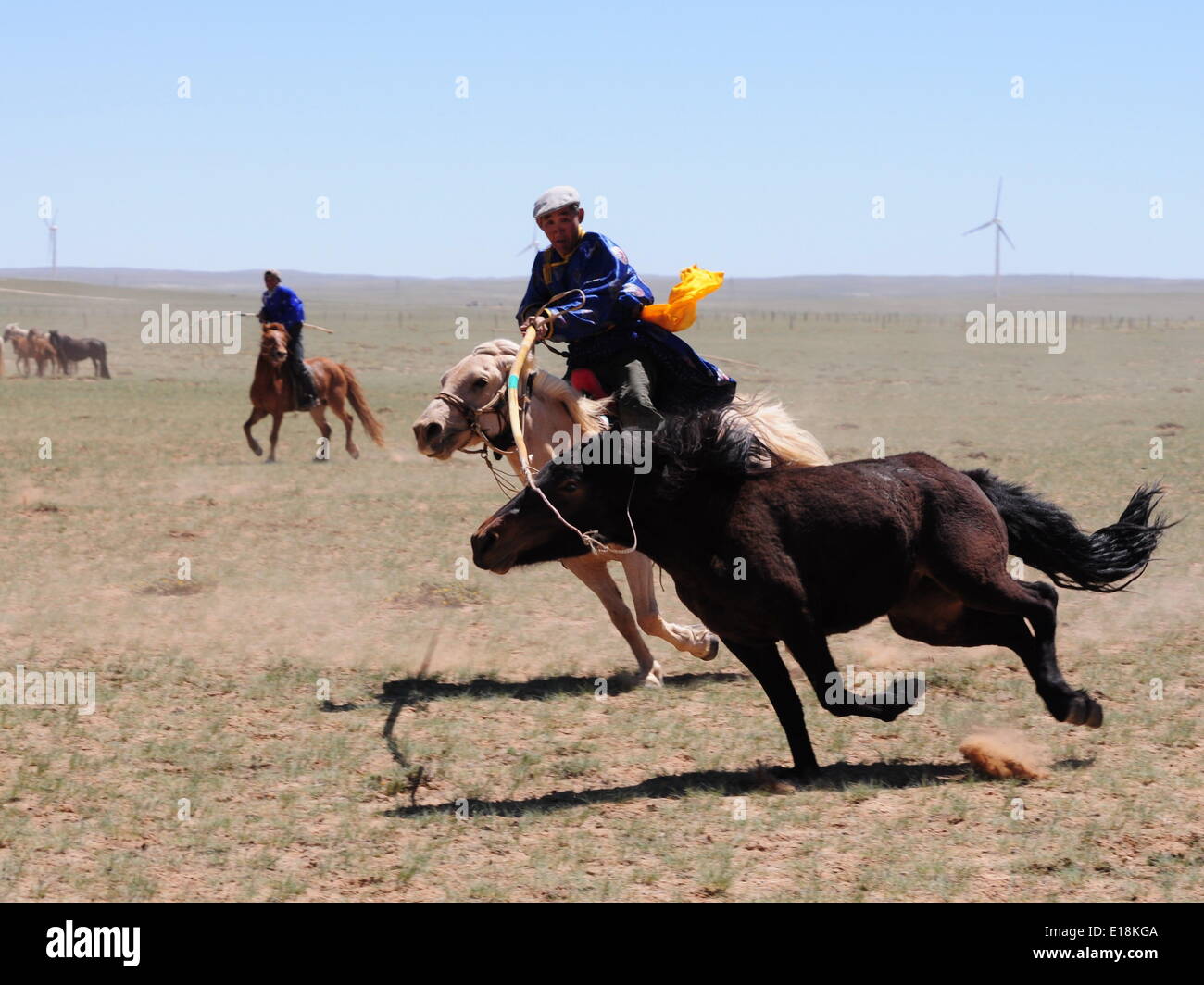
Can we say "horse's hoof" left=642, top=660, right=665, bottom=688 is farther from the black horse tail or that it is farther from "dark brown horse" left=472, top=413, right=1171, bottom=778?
the black horse tail

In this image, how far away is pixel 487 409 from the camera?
23.9ft

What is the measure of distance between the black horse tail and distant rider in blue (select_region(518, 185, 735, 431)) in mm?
1591

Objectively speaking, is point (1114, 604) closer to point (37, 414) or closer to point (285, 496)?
point (285, 496)

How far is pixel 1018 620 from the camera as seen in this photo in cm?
597

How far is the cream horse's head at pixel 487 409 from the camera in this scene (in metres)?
7.19

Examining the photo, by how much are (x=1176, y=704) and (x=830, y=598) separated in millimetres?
2160

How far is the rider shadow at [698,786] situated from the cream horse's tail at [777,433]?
4.57ft

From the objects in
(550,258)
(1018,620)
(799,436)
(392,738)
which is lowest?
(392,738)

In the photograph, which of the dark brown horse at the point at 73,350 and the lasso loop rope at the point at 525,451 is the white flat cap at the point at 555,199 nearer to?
the lasso loop rope at the point at 525,451

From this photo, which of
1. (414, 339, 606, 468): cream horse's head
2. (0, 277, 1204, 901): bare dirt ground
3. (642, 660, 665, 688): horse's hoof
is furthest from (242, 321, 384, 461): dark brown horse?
(642, 660, 665, 688): horse's hoof

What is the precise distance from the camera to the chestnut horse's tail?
696 inches

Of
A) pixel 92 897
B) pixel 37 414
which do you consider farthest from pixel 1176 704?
pixel 37 414

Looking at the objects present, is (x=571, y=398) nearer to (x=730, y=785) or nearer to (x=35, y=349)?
(x=730, y=785)
